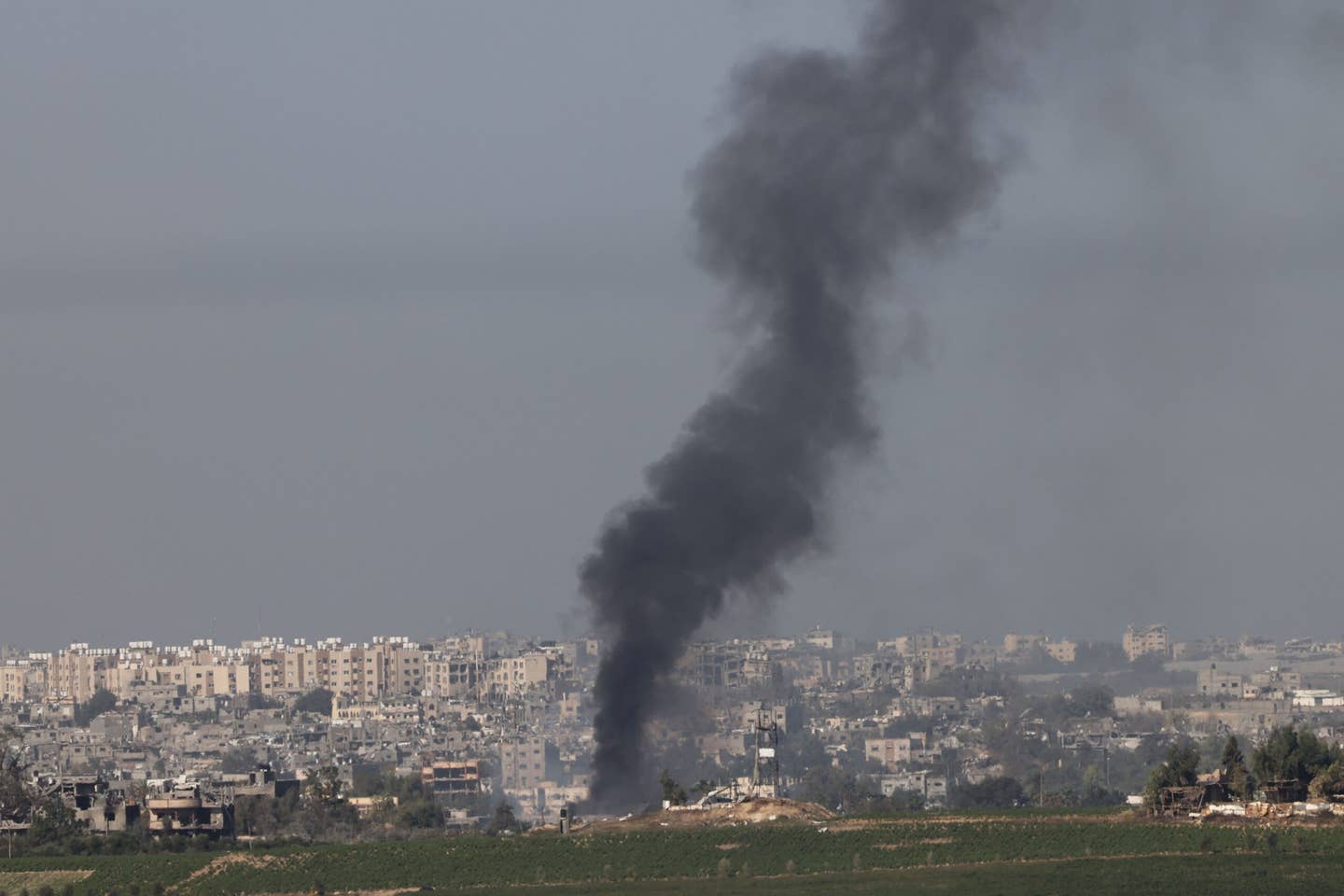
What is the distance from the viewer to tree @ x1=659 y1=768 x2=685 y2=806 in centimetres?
10806

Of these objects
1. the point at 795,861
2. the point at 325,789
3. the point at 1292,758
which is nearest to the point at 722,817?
the point at 795,861

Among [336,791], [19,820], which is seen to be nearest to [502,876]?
[19,820]

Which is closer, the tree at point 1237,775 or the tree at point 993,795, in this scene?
the tree at point 1237,775

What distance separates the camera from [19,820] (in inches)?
5266

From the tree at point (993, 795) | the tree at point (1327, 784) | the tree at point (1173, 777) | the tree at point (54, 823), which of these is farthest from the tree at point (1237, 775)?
the tree at point (54, 823)

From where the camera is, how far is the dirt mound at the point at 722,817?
340 ft

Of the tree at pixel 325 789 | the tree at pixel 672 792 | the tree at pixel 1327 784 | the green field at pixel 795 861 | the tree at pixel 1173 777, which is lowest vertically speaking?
the green field at pixel 795 861

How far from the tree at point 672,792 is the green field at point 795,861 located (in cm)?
580

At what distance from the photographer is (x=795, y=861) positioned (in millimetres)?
93938

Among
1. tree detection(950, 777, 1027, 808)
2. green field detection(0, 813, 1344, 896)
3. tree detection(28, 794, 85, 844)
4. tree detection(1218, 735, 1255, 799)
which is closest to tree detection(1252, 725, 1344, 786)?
tree detection(1218, 735, 1255, 799)

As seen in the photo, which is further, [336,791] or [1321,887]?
[336,791]

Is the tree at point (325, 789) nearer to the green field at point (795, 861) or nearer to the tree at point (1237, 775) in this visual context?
the green field at point (795, 861)

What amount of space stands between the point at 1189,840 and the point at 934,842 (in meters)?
9.67

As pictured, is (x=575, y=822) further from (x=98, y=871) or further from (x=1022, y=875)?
(x=1022, y=875)
